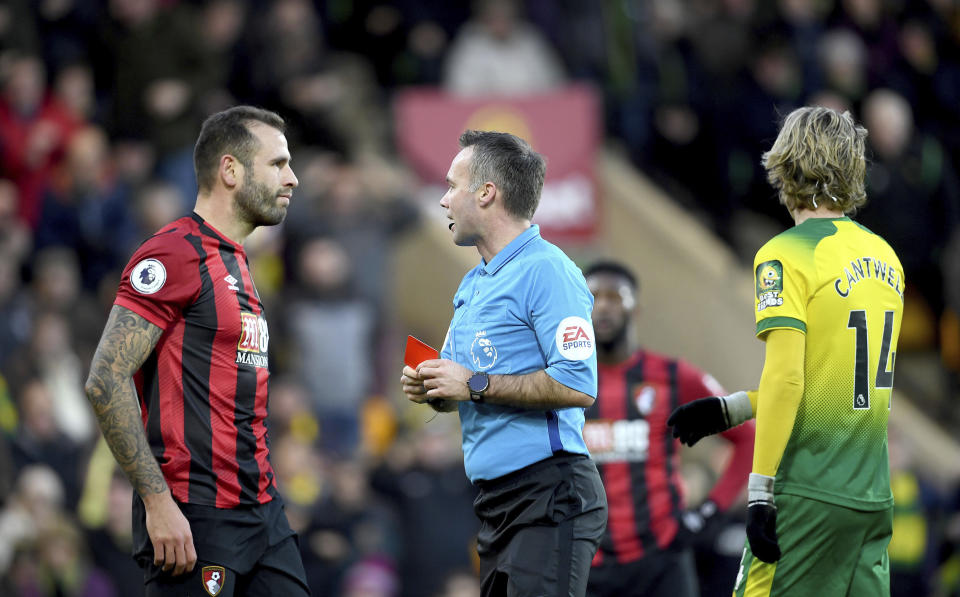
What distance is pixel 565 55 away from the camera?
46.5 feet

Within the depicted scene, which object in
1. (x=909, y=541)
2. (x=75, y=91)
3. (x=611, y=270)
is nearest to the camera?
(x=611, y=270)

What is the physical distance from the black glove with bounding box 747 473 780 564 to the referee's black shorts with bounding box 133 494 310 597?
5.81 feet

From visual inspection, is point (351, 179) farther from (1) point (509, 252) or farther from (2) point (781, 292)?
(2) point (781, 292)

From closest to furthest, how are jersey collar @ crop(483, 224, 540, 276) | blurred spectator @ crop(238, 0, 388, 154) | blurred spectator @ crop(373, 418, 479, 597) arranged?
1. jersey collar @ crop(483, 224, 540, 276)
2. blurred spectator @ crop(373, 418, 479, 597)
3. blurred spectator @ crop(238, 0, 388, 154)

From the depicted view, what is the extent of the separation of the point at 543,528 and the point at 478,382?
59 cm

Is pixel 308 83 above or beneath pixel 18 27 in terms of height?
beneath

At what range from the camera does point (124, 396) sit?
501cm

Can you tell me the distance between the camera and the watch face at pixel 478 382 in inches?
196

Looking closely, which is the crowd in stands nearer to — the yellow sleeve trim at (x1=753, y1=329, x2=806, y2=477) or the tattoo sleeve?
the tattoo sleeve

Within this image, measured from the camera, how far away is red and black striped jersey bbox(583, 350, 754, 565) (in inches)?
270

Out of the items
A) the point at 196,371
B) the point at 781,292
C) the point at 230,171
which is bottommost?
the point at 196,371

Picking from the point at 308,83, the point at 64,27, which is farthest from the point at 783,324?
the point at 64,27

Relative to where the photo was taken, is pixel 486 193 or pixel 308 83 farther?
pixel 308 83

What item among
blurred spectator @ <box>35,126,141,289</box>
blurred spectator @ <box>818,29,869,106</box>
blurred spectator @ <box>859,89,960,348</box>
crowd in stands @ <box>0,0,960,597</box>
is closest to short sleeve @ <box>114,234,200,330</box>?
crowd in stands @ <box>0,0,960,597</box>
